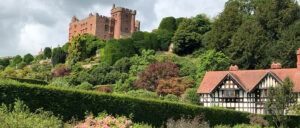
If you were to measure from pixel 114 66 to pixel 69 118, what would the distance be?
4006cm

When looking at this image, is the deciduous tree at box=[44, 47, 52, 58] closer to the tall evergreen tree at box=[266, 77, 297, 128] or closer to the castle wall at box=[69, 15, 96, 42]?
the castle wall at box=[69, 15, 96, 42]

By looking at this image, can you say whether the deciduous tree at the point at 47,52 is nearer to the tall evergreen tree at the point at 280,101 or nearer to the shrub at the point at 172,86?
the shrub at the point at 172,86

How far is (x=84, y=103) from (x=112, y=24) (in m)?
68.3

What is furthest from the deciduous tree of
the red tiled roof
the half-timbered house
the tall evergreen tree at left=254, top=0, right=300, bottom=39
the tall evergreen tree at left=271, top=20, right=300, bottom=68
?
the tall evergreen tree at left=271, top=20, right=300, bottom=68

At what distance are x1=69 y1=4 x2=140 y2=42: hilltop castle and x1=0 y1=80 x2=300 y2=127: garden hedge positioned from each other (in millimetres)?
61899

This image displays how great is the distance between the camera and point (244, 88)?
2959 centimetres

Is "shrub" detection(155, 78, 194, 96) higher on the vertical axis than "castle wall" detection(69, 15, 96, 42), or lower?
lower

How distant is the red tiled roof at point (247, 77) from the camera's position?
2990 cm

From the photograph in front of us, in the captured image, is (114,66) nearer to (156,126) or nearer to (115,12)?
(115,12)

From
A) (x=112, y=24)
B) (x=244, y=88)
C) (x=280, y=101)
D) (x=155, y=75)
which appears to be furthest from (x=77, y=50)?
(x=280, y=101)

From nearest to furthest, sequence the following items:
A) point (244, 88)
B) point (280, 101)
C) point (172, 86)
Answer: point (280, 101), point (244, 88), point (172, 86)

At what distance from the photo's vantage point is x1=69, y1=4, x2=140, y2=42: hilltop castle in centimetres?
7850

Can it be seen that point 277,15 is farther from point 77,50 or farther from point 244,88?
point 77,50

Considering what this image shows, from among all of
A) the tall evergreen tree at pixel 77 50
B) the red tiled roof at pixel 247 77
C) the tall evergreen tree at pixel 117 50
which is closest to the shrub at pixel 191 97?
the red tiled roof at pixel 247 77
